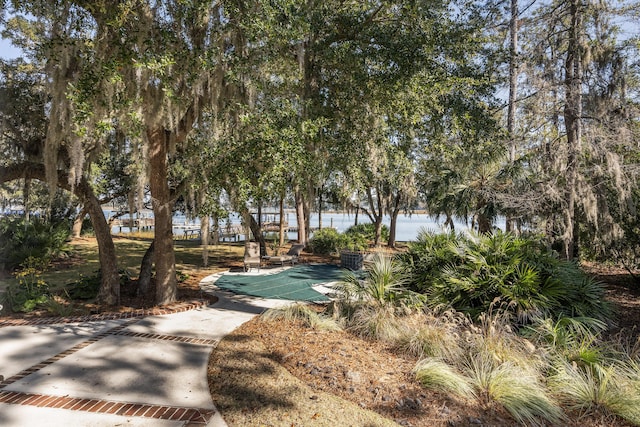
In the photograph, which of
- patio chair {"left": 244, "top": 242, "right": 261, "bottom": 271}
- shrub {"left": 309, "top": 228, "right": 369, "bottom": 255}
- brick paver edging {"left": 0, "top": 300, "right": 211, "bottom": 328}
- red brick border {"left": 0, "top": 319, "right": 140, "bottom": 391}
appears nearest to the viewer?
red brick border {"left": 0, "top": 319, "right": 140, "bottom": 391}

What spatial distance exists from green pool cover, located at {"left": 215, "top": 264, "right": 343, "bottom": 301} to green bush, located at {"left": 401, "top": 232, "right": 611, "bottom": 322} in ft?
6.43

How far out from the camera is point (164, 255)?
21.8ft

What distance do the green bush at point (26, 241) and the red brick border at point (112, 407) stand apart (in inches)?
315

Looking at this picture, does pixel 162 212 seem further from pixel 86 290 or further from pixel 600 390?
pixel 600 390

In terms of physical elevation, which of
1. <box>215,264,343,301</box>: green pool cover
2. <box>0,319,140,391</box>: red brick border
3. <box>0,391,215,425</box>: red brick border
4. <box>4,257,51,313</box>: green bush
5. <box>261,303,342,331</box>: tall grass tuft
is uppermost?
<box>4,257,51,313</box>: green bush

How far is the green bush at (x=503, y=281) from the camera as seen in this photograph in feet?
18.0

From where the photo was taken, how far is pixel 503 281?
5.65 metres

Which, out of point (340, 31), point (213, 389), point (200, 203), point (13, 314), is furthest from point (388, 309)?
point (13, 314)

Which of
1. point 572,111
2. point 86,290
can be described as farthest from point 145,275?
point 572,111

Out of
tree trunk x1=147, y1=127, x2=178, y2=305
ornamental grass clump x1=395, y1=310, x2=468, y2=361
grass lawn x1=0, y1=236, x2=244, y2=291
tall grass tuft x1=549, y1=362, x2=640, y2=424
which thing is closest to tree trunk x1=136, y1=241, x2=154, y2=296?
tree trunk x1=147, y1=127, x2=178, y2=305

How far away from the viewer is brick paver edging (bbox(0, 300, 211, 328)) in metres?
5.47

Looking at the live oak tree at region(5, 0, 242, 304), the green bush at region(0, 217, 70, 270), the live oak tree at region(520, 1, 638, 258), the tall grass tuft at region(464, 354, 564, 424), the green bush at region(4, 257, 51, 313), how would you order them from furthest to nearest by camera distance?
the green bush at region(0, 217, 70, 270) < the live oak tree at region(520, 1, 638, 258) < the green bush at region(4, 257, 51, 313) < the live oak tree at region(5, 0, 242, 304) < the tall grass tuft at region(464, 354, 564, 424)

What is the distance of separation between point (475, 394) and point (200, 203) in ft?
15.9

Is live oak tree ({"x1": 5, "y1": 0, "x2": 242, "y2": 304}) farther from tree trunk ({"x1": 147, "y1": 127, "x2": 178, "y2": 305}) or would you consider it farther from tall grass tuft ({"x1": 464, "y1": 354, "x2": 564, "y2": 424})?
tall grass tuft ({"x1": 464, "y1": 354, "x2": 564, "y2": 424})
